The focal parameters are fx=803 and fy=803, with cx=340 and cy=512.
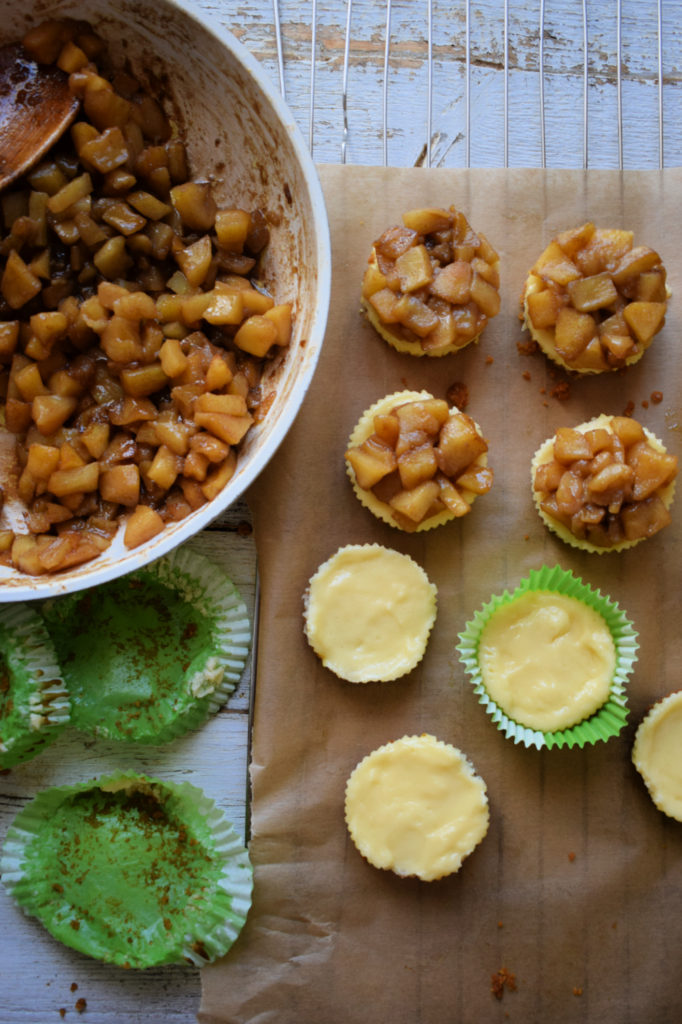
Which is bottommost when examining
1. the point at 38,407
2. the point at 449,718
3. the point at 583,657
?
the point at 449,718

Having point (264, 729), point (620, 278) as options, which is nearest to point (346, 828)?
point (264, 729)

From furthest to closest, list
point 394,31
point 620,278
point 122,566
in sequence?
point 394,31, point 620,278, point 122,566

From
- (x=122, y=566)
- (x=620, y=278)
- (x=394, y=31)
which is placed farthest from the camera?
(x=394, y=31)

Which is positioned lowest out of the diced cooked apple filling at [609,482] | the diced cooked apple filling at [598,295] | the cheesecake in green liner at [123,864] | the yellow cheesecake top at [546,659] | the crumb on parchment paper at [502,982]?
the crumb on parchment paper at [502,982]

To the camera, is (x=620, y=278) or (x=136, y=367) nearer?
(x=136, y=367)

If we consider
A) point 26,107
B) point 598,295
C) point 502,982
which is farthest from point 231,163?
point 502,982

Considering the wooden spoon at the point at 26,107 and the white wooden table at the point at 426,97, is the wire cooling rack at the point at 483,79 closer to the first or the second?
the white wooden table at the point at 426,97

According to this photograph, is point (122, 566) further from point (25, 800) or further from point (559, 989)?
point (559, 989)

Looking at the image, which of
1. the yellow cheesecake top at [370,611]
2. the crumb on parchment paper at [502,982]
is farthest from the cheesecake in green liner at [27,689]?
the crumb on parchment paper at [502,982]
